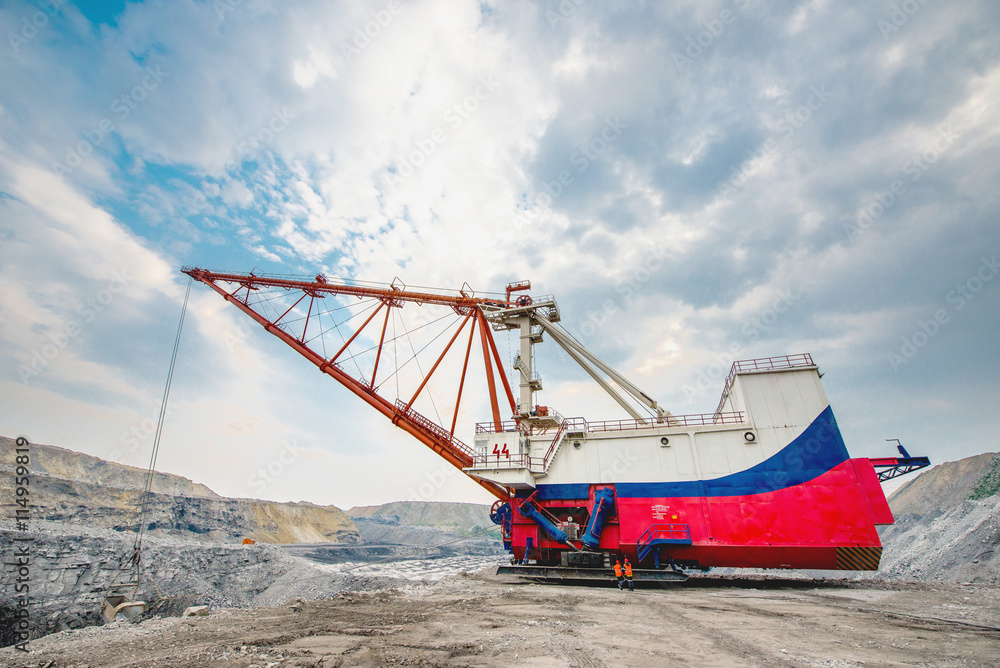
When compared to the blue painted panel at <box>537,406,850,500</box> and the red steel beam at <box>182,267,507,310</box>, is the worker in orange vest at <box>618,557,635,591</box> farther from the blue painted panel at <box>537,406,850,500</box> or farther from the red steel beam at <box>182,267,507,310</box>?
the red steel beam at <box>182,267,507,310</box>

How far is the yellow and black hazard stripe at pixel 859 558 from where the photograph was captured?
459 inches

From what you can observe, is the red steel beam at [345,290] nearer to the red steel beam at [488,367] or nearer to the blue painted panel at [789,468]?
the red steel beam at [488,367]

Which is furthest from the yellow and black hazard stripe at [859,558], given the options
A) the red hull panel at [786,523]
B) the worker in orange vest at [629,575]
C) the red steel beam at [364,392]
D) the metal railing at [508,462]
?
the red steel beam at [364,392]

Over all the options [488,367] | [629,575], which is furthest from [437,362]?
[629,575]

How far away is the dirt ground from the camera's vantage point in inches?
185

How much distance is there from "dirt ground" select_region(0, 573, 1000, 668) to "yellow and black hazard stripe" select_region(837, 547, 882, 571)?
2401 mm

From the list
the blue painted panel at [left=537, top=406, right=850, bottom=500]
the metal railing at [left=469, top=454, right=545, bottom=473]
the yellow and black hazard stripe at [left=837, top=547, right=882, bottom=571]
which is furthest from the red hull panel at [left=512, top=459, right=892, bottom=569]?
the metal railing at [left=469, top=454, right=545, bottom=473]

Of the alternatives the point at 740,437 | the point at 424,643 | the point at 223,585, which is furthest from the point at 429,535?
the point at 424,643

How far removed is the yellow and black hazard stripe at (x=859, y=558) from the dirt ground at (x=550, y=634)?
7.88 feet

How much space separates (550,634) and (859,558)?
11960mm

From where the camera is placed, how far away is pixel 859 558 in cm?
1173

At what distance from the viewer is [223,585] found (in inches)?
635

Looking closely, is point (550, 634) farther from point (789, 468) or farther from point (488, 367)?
point (488, 367)

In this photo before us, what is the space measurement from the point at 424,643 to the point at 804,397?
14432 mm
